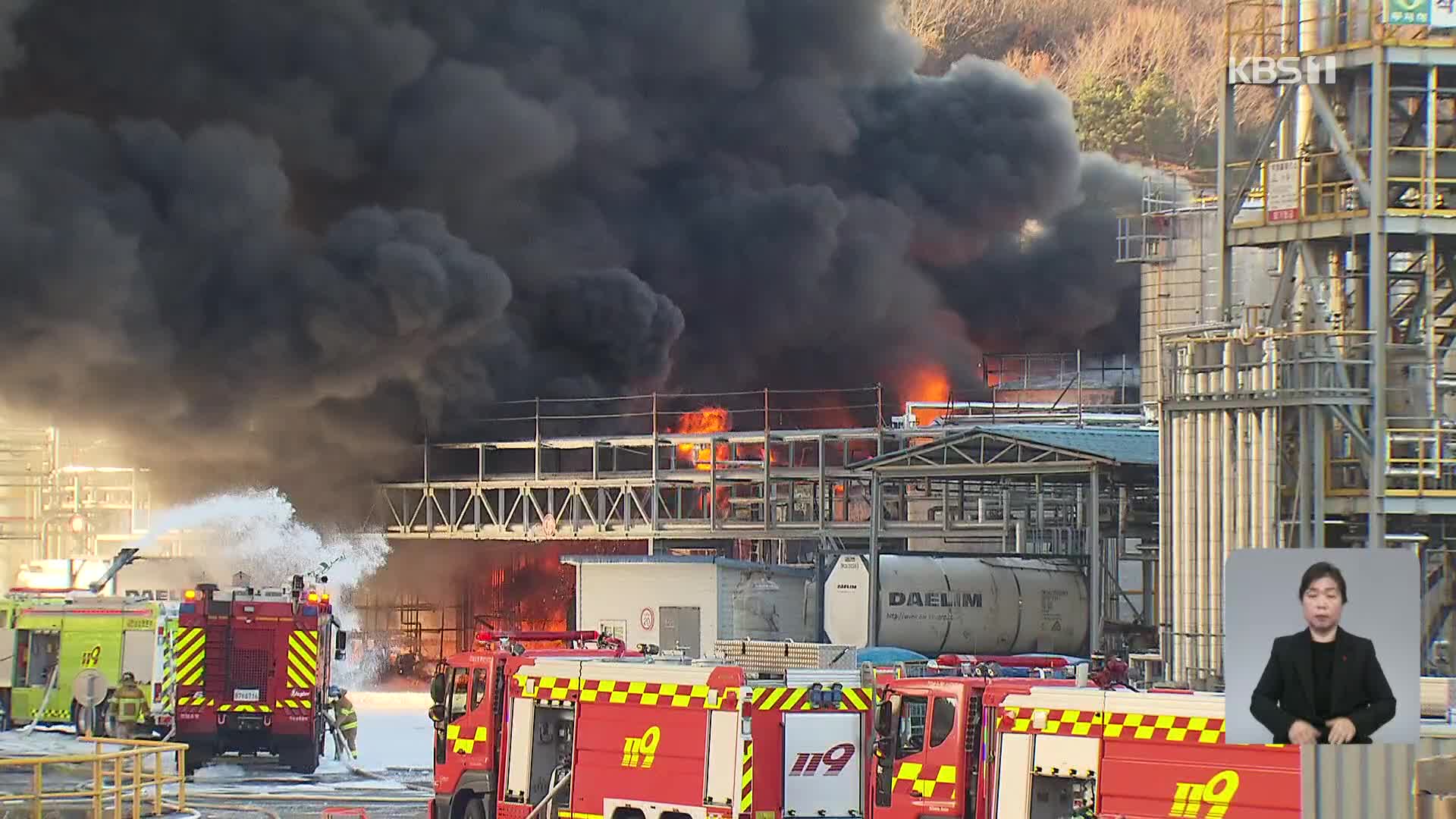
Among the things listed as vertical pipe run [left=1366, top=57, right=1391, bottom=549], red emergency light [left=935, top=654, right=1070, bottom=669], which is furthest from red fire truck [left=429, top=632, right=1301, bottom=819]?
vertical pipe run [left=1366, top=57, right=1391, bottom=549]

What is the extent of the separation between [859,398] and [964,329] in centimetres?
732

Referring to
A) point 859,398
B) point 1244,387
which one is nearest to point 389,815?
point 1244,387

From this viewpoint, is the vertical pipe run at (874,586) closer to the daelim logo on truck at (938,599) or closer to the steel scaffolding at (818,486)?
the steel scaffolding at (818,486)

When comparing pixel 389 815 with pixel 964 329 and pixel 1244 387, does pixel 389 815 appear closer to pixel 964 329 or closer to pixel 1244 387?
pixel 1244 387

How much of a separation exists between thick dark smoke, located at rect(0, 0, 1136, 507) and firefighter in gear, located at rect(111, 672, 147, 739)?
16.3 metres

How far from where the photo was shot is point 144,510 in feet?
150

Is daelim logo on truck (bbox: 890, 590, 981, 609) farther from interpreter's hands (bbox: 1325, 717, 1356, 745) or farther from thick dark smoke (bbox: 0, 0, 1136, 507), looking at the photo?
interpreter's hands (bbox: 1325, 717, 1356, 745)

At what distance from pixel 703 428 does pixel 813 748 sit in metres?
36.5

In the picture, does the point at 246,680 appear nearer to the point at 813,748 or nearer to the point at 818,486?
the point at 813,748

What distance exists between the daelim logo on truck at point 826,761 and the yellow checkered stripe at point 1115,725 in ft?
5.11

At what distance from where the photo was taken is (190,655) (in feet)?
86.6

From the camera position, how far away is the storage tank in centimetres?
3106

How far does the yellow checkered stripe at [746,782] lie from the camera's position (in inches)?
614

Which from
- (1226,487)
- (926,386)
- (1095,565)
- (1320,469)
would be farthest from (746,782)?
(926,386)
